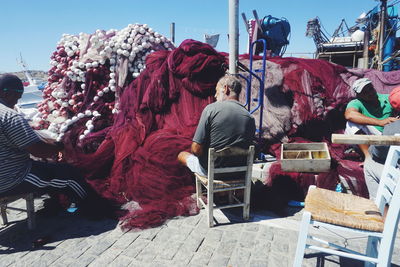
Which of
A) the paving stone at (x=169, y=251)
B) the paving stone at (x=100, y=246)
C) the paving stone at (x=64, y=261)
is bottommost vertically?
the paving stone at (x=64, y=261)

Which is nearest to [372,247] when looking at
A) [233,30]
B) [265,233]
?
[265,233]

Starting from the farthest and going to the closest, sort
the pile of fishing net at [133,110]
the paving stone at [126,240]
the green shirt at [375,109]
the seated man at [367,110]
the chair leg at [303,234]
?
the green shirt at [375,109]
the seated man at [367,110]
the pile of fishing net at [133,110]
the paving stone at [126,240]
the chair leg at [303,234]

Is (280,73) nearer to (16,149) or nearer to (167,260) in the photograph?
(167,260)

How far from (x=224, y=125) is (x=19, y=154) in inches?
92.1

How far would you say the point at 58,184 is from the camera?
3.36 m

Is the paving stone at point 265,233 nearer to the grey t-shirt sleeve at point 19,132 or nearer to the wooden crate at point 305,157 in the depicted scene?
the wooden crate at point 305,157

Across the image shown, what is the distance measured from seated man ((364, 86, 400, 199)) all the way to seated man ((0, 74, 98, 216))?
11.6 feet

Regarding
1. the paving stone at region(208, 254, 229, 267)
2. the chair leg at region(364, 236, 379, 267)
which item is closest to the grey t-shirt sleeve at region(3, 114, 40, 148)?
the paving stone at region(208, 254, 229, 267)

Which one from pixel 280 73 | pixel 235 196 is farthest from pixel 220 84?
pixel 280 73

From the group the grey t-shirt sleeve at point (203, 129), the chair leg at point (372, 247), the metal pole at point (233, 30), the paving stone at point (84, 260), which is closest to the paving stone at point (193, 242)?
the paving stone at point (84, 260)

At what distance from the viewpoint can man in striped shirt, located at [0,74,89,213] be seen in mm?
2814

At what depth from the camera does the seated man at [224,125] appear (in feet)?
10.3

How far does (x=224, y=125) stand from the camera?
313 centimetres

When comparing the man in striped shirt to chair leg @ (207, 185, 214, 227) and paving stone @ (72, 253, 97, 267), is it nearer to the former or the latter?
paving stone @ (72, 253, 97, 267)
